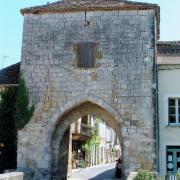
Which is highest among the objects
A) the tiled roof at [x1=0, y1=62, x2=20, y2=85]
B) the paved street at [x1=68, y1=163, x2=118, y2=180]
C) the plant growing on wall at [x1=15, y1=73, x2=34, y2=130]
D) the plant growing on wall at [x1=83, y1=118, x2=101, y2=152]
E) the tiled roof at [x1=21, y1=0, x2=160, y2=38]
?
the tiled roof at [x1=21, y1=0, x2=160, y2=38]

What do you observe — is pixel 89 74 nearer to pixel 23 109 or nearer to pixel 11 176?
pixel 23 109

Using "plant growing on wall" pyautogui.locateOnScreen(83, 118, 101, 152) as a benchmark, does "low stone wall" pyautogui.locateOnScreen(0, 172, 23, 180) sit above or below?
below

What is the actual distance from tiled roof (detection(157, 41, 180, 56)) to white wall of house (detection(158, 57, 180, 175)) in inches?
35.5

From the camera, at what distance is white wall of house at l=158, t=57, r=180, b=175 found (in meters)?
15.7

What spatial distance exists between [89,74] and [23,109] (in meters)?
2.98

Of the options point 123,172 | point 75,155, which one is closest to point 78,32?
point 123,172

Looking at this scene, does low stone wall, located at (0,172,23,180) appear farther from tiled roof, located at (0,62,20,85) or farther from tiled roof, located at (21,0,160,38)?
tiled roof, located at (21,0,160,38)

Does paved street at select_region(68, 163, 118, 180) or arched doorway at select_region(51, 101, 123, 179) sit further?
paved street at select_region(68, 163, 118, 180)

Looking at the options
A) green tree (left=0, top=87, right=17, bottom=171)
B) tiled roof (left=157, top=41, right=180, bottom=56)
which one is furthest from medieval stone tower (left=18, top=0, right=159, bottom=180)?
tiled roof (left=157, top=41, right=180, bottom=56)

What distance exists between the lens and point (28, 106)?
16.3m

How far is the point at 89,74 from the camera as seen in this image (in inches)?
635

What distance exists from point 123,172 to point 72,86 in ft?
12.7

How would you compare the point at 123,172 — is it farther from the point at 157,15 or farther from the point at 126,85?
the point at 157,15

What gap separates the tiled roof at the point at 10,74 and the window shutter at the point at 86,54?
10.8 ft
